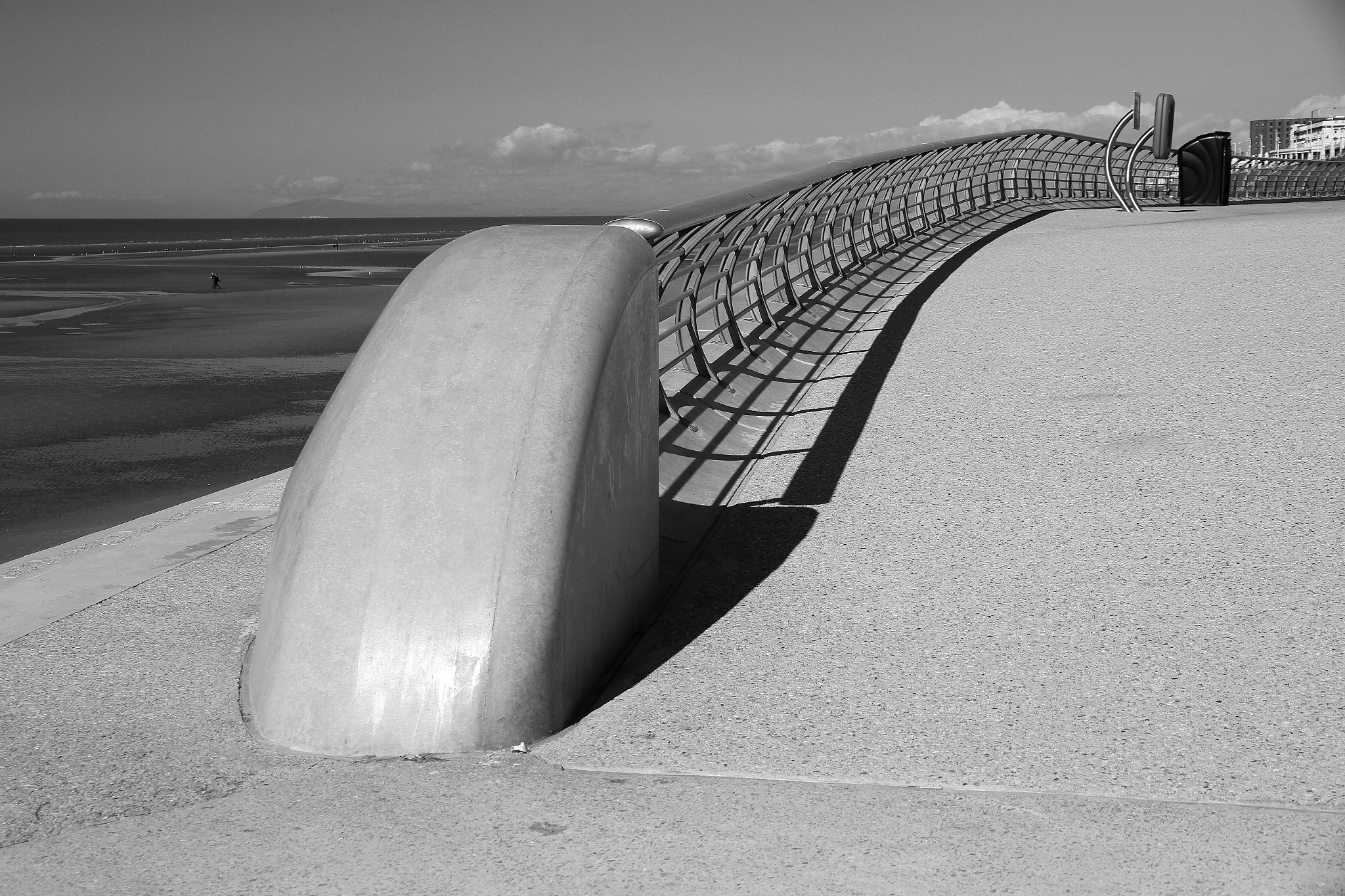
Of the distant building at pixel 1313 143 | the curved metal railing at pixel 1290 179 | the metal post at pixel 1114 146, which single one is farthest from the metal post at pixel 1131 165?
the curved metal railing at pixel 1290 179

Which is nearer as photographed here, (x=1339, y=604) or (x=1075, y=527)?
(x=1339, y=604)

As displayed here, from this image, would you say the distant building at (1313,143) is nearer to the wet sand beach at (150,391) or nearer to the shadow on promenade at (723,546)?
the wet sand beach at (150,391)

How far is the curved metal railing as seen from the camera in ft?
129

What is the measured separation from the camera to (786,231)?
10.0 metres

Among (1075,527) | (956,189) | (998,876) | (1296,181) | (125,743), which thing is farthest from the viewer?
(1296,181)

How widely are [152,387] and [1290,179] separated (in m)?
38.2

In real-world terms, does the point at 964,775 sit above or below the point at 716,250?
below

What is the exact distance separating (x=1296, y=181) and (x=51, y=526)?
42109 mm

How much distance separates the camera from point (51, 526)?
7938 millimetres

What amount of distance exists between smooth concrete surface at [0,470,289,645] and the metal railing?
2.33 m

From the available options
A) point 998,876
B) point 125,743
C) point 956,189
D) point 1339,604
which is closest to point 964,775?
point 998,876

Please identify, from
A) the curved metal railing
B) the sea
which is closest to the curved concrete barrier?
the sea

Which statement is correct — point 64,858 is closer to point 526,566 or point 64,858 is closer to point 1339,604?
point 526,566

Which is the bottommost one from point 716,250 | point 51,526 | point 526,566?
point 51,526
